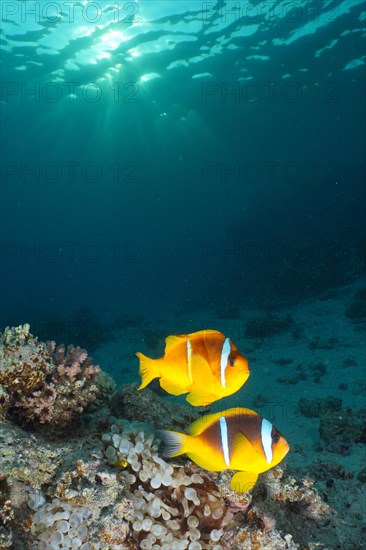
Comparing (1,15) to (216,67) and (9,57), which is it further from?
(216,67)

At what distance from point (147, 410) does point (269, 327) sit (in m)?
12.2

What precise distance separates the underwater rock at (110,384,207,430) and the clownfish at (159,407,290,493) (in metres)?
1.43

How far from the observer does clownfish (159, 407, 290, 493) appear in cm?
224

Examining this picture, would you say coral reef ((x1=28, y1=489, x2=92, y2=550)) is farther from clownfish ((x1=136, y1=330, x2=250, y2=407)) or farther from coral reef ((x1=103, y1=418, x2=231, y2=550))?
clownfish ((x1=136, y1=330, x2=250, y2=407))

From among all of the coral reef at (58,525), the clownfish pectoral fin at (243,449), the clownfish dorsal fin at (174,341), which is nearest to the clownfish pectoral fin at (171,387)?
the clownfish dorsal fin at (174,341)

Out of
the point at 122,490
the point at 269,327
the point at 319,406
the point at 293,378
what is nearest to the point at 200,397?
the point at 122,490

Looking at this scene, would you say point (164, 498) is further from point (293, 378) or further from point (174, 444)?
point (293, 378)

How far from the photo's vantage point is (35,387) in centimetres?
353

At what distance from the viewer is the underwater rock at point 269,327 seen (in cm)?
1523

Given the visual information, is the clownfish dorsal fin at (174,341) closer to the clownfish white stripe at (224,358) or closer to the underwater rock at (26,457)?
the clownfish white stripe at (224,358)

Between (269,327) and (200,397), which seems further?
(269,327)

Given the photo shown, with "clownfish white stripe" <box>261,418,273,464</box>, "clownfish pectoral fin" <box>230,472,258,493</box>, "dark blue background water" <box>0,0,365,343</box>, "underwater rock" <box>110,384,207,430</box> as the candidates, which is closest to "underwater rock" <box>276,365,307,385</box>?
"underwater rock" <box>110,384,207,430</box>

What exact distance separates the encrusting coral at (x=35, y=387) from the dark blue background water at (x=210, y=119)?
18.8 metres

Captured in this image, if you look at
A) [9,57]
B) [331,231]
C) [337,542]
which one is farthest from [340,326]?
[331,231]
